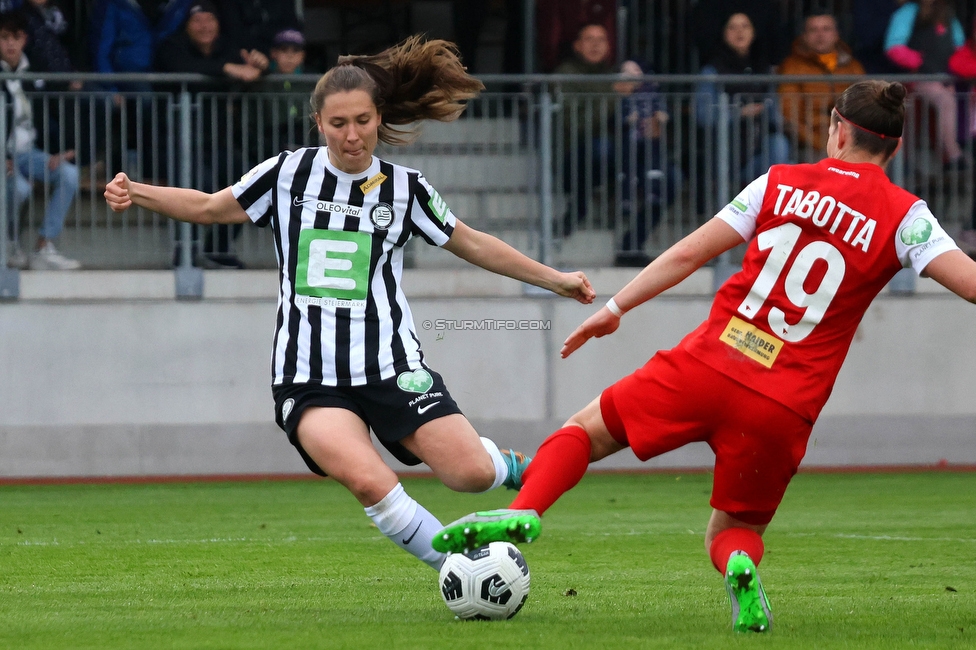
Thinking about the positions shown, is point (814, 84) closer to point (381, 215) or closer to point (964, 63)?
point (964, 63)

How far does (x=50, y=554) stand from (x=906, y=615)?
401 cm

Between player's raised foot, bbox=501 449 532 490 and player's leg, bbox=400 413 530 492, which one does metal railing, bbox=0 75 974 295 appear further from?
player's leg, bbox=400 413 530 492

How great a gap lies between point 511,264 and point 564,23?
24.2 feet

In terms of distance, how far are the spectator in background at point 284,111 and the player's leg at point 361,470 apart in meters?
6.22

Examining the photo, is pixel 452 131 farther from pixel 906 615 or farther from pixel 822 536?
pixel 906 615

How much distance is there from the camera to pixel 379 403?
199 inches

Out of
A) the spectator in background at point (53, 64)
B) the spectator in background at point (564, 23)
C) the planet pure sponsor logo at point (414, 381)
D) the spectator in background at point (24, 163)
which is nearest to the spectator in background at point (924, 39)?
the spectator in background at point (564, 23)

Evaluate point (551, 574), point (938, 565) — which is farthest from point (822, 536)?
point (551, 574)

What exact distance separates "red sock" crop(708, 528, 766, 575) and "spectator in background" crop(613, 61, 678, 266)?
267 inches

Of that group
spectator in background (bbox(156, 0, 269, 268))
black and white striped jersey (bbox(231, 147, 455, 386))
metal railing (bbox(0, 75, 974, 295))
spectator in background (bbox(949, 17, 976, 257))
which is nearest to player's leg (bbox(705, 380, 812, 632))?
black and white striped jersey (bbox(231, 147, 455, 386))

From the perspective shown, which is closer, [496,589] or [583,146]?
[496,589]

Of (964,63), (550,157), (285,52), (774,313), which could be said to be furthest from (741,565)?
(964,63)

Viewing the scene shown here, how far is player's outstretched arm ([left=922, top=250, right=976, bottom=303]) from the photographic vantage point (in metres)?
4.29

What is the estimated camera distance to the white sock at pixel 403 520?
495 centimetres
